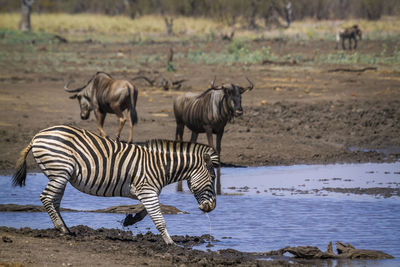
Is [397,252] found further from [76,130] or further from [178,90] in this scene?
[178,90]

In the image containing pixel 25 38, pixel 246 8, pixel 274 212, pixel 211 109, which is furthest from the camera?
pixel 246 8

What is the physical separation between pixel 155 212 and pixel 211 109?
4563mm

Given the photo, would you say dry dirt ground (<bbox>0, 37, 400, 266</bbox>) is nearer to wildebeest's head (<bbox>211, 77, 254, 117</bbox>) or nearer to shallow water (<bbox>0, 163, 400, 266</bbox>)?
shallow water (<bbox>0, 163, 400, 266</bbox>)

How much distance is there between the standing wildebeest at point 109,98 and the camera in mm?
14945

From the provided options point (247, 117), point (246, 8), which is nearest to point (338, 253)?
point (247, 117)

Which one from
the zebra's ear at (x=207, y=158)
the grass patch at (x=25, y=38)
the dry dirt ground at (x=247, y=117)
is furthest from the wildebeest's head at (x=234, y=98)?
the grass patch at (x=25, y=38)

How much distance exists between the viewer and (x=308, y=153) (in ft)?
48.4

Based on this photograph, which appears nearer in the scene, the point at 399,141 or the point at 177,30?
the point at 399,141

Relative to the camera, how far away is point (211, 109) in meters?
11.8

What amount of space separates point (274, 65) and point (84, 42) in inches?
588

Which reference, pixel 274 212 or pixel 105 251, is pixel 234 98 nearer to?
pixel 274 212

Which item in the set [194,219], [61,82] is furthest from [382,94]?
[194,219]

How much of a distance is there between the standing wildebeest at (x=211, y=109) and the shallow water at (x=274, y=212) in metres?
0.98

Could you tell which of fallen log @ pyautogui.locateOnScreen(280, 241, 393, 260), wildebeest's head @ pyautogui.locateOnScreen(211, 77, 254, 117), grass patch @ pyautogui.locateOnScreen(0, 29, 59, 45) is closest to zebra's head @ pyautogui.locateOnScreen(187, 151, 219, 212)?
fallen log @ pyautogui.locateOnScreen(280, 241, 393, 260)
